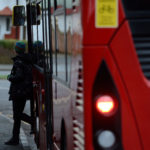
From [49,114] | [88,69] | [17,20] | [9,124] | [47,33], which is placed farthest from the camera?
[9,124]

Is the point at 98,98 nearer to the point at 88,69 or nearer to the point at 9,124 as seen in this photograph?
the point at 88,69

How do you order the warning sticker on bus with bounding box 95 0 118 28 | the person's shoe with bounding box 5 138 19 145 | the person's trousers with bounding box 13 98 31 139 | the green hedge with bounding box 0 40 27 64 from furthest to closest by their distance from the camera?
the green hedge with bounding box 0 40 27 64
the person's shoe with bounding box 5 138 19 145
the person's trousers with bounding box 13 98 31 139
the warning sticker on bus with bounding box 95 0 118 28

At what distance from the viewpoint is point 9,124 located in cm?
1445

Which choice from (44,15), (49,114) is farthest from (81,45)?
(44,15)

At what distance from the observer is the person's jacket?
10.7 m

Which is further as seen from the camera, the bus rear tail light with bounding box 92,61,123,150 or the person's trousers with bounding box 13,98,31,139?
the person's trousers with bounding box 13,98,31,139

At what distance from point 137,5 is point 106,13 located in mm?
253

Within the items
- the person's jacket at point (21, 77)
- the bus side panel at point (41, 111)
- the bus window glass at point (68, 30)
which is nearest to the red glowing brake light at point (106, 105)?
the bus window glass at point (68, 30)

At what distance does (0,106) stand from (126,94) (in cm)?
1420

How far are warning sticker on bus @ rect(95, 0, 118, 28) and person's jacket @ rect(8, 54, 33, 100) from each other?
6.49 metres

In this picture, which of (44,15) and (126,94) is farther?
(44,15)

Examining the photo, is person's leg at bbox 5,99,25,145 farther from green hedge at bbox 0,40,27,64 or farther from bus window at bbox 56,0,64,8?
green hedge at bbox 0,40,27,64

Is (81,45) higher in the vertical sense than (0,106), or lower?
higher

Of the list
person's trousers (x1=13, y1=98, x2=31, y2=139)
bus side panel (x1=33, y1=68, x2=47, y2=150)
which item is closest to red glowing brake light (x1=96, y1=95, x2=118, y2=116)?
bus side panel (x1=33, y1=68, x2=47, y2=150)
